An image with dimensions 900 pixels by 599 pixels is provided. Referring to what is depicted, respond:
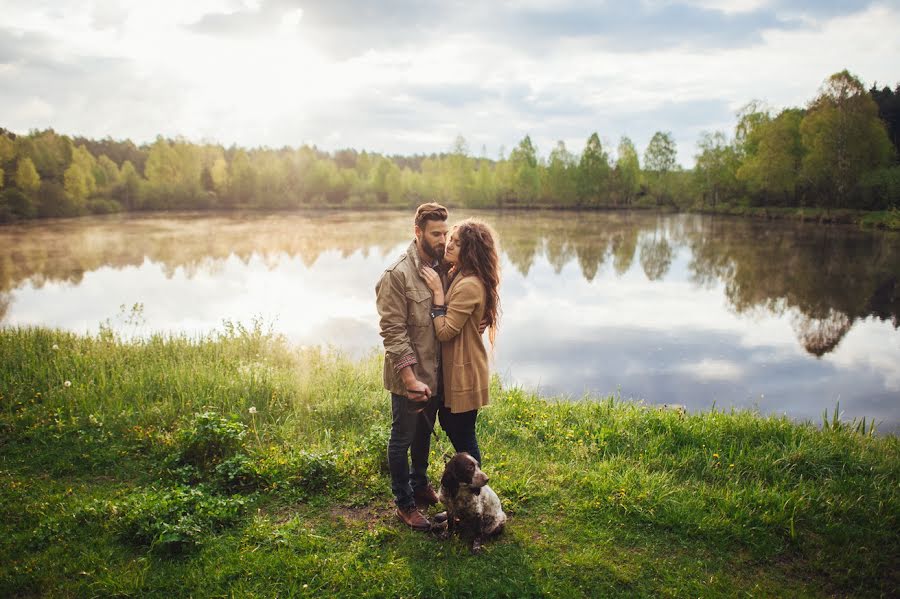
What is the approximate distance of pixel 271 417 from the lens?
678cm

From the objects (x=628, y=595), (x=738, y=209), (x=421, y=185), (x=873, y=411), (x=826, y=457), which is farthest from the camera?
(x=421, y=185)

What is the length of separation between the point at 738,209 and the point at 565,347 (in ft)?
176

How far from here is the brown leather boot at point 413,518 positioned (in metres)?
4.16

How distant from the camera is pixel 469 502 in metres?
3.84

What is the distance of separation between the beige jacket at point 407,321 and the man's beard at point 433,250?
8 centimetres

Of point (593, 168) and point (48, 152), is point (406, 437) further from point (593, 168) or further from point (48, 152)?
point (593, 168)


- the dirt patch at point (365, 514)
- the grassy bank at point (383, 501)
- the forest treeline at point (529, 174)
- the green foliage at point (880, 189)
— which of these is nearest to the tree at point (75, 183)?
the forest treeline at point (529, 174)

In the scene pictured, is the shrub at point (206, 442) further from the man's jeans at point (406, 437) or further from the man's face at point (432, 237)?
the man's face at point (432, 237)

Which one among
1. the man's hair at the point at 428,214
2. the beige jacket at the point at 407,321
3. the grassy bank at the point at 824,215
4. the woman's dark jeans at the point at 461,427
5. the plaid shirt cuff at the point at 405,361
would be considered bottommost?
the woman's dark jeans at the point at 461,427

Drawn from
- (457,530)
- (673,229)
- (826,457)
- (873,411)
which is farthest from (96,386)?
(673,229)

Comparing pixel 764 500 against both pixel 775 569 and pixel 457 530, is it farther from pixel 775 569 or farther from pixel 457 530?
pixel 457 530

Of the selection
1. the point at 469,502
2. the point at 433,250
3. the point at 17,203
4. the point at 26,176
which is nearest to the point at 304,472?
the point at 469,502

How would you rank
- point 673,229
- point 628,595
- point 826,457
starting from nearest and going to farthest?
1. point 628,595
2. point 826,457
3. point 673,229

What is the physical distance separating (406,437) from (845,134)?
48.8 metres
